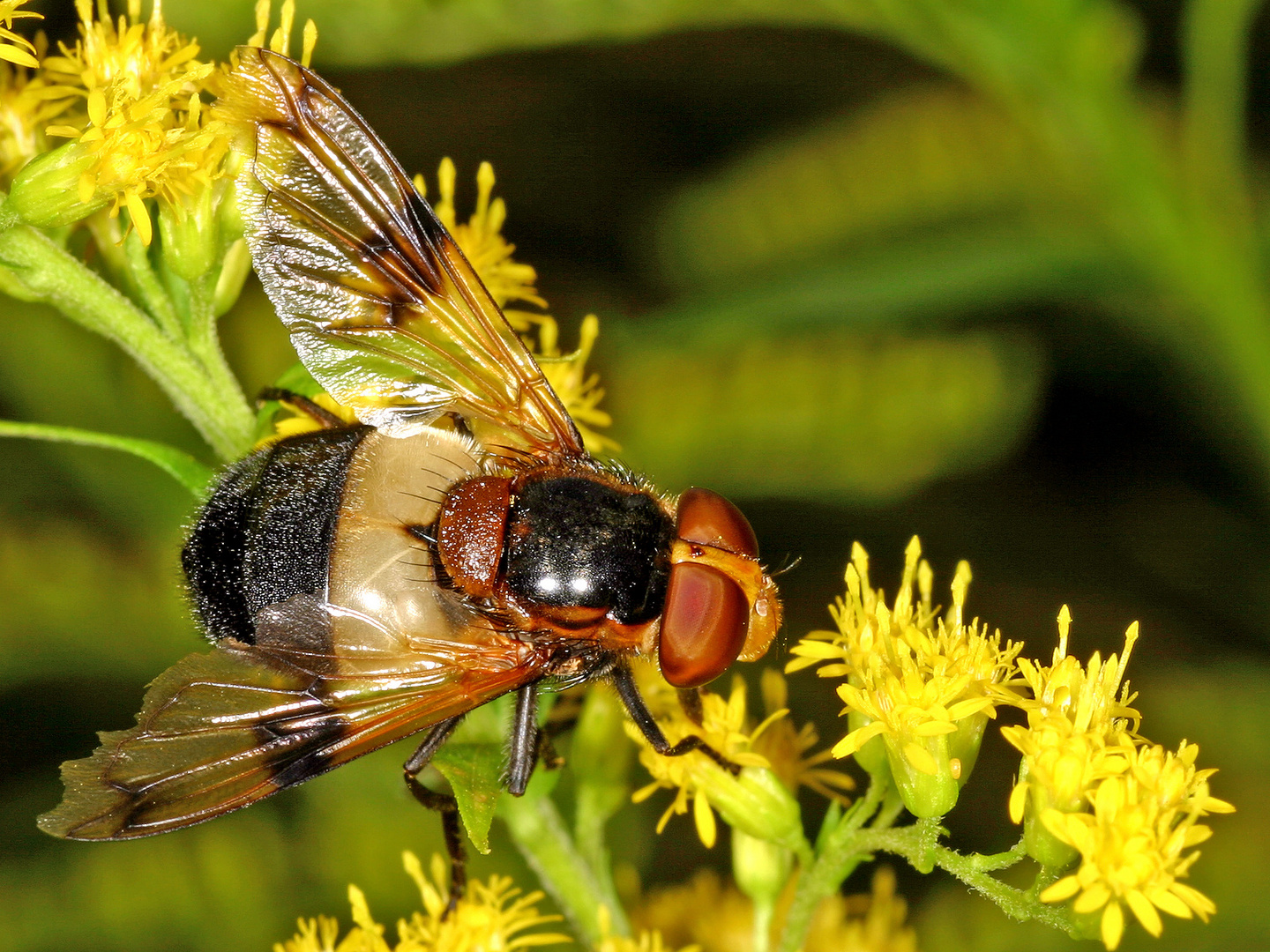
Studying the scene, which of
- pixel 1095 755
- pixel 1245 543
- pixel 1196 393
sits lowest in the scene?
pixel 1095 755

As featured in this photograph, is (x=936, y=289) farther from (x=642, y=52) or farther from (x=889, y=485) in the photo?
(x=642, y=52)

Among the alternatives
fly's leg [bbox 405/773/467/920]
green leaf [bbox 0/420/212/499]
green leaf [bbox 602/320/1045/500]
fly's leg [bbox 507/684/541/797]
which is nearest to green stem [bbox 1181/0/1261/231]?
green leaf [bbox 602/320/1045/500]

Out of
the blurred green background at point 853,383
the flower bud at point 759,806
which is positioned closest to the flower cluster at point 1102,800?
the flower bud at point 759,806

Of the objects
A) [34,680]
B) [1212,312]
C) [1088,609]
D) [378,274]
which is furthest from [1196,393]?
[34,680]

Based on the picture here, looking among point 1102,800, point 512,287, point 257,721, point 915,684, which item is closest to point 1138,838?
point 1102,800

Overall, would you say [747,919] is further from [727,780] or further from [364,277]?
[364,277]
